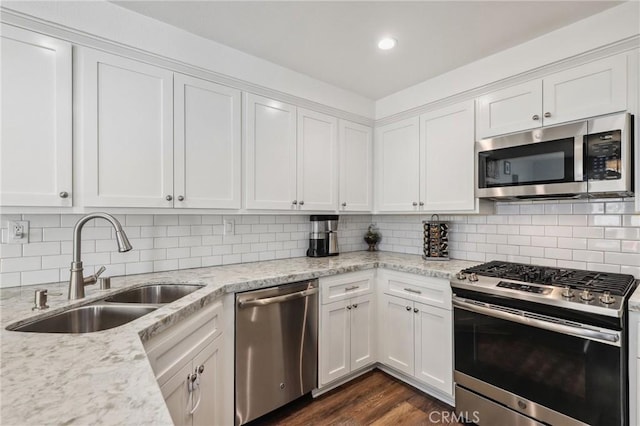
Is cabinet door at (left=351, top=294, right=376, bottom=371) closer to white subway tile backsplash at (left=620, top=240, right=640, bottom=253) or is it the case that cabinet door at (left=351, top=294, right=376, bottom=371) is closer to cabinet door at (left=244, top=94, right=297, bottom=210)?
cabinet door at (left=244, top=94, right=297, bottom=210)

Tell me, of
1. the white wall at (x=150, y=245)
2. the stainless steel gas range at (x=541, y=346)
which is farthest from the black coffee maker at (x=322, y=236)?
the stainless steel gas range at (x=541, y=346)

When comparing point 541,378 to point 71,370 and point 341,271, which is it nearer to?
point 341,271

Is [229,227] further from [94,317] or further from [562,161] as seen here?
[562,161]

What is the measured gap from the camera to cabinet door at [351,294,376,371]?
95.8 inches

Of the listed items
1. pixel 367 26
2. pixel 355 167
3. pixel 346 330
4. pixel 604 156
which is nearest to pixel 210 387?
pixel 346 330

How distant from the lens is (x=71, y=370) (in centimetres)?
79

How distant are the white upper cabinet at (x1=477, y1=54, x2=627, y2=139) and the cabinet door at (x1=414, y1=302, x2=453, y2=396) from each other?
53.8 inches

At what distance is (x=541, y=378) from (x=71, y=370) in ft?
6.83

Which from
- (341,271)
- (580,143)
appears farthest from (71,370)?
(580,143)

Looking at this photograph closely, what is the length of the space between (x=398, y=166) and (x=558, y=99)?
1.24 m

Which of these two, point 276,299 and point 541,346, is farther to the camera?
point 276,299

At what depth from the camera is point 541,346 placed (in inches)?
64.9

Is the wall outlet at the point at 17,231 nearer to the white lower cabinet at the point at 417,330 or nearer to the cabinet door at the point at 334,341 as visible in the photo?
the cabinet door at the point at 334,341

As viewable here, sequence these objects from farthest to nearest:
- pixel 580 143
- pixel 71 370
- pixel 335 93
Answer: pixel 335 93, pixel 580 143, pixel 71 370
